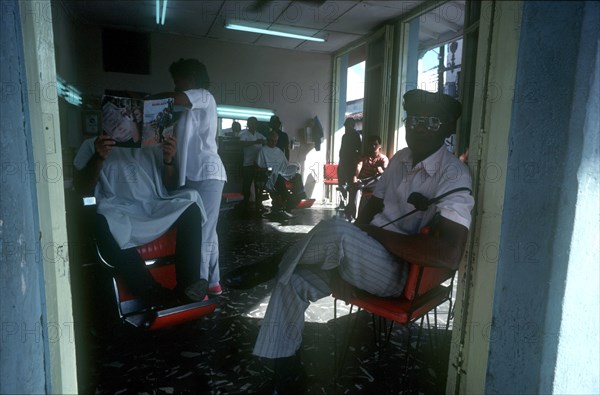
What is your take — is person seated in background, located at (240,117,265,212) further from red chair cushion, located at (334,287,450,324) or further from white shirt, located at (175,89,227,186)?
red chair cushion, located at (334,287,450,324)

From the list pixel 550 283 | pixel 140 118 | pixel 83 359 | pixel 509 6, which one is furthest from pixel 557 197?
pixel 83 359

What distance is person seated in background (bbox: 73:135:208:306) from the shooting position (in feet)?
6.63

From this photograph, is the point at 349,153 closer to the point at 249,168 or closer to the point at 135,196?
the point at 249,168

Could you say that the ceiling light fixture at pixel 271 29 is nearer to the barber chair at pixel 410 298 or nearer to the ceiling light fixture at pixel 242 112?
the ceiling light fixture at pixel 242 112

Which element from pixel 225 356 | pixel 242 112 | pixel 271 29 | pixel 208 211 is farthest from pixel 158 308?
pixel 242 112

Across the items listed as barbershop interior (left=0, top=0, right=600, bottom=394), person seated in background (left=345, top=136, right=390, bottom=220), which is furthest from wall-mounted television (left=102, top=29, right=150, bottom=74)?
barbershop interior (left=0, top=0, right=600, bottom=394)

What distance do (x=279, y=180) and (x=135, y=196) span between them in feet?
13.6

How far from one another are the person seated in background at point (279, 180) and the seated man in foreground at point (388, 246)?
14.7 ft

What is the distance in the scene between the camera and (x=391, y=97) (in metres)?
6.68

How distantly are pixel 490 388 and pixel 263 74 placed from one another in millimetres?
7927

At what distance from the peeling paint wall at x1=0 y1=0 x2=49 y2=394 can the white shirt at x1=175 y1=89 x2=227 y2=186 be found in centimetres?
131

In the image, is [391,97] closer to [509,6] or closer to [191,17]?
[191,17]

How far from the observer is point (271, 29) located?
23.2ft

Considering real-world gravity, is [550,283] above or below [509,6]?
below
